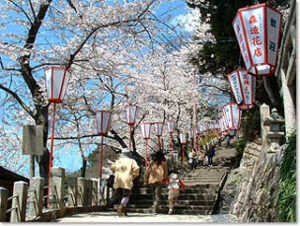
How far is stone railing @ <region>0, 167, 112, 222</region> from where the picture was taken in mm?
6161

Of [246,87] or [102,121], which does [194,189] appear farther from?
[246,87]

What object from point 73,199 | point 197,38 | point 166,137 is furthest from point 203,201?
point 166,137

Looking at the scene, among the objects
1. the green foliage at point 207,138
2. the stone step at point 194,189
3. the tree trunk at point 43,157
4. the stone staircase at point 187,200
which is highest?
the green foliage at point 207,138

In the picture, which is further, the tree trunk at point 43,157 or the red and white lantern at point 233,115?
the red and white lantern at point 233,115

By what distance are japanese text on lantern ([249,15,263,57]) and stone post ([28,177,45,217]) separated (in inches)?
177


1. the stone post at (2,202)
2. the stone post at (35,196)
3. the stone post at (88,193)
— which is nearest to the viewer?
the stone post at (2,202)

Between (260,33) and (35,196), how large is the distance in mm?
4961

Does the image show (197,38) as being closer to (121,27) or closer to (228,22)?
(228,22)

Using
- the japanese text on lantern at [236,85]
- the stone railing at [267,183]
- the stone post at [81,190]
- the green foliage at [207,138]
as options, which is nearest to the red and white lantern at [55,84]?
the stone post at [81,190]

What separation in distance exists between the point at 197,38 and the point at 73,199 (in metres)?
13.3

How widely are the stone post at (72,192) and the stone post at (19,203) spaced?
10.3ft

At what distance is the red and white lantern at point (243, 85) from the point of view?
10625mm

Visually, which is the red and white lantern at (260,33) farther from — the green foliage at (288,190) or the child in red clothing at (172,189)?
the child in red clothing at (172,189)

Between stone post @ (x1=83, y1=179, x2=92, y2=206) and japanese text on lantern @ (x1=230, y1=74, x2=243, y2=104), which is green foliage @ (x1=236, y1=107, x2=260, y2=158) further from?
stone post @ (x1=83, y1=179, x2=92, y2=206)
